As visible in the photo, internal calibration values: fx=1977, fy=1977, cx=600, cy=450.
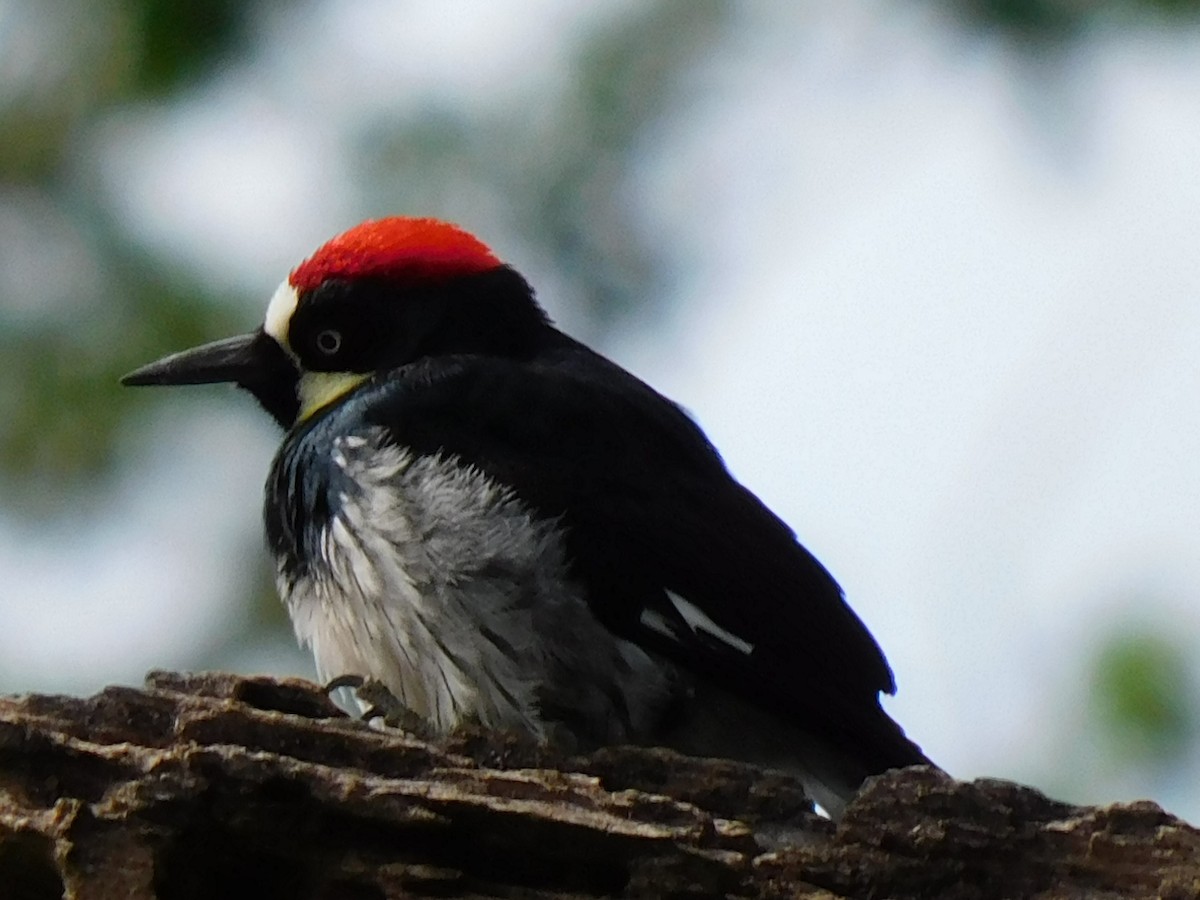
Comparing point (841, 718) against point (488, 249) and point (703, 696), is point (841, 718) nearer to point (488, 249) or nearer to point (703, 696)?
point (703, 696)

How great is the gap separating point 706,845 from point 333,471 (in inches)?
57.4

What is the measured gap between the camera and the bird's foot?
11.2 ft

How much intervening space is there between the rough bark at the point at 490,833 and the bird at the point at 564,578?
725 mm

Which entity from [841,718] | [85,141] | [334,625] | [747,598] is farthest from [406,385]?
[85,141]

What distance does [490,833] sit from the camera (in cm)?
269

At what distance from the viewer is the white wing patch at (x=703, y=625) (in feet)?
11.9

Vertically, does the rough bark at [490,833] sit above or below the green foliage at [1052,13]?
below

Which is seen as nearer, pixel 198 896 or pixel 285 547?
pixel 198 896

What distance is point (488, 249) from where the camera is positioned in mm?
4531

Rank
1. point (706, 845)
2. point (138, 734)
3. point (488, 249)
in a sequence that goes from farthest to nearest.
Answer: point (488, 249) < point (138, 734) < point (706, 845)

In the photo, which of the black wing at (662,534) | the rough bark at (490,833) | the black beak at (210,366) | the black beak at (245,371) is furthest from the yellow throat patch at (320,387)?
the rough bark at (490,833)

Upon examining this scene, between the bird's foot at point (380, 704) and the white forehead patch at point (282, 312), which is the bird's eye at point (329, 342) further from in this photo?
the bird's foot at point (380, 704)

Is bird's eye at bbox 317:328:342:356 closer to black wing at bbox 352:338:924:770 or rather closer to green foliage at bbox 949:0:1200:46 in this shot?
black wing at bbox 352:338:924:770

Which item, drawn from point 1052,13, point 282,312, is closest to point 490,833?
point 282,312
